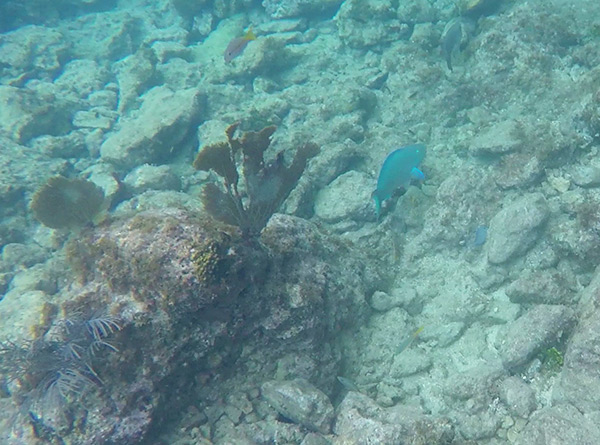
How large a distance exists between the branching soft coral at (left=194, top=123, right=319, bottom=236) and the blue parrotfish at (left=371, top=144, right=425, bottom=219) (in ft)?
2.80

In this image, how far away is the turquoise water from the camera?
125 inches

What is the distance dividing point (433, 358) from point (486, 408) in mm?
723

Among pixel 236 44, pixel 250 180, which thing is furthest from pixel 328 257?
pixel 236 44

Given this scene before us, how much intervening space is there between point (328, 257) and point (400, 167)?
3.94 ft

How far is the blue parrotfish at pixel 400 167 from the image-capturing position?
426 cm

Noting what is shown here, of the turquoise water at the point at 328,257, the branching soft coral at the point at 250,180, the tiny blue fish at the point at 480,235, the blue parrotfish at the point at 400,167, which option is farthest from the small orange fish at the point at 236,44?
the tiny blue fish at the point at 480,235

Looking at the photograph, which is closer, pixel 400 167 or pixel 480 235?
pixel 400 167

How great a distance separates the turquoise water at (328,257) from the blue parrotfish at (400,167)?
2.44ft

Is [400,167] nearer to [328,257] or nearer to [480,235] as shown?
[328,257]

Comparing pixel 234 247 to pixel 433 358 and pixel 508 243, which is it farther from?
pixel 508 243

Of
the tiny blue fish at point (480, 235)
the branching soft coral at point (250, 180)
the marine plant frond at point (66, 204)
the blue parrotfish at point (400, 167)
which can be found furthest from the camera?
the tiny blue fish at point (480, 235)

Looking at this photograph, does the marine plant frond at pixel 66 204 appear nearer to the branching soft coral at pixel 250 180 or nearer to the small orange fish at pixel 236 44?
the branching soft coral at pixel 250 180

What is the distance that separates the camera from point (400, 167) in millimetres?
4312

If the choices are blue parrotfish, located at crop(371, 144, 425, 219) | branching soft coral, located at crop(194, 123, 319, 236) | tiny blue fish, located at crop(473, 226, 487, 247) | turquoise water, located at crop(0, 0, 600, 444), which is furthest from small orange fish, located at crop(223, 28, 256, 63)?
tiny blue fish, located at crop(473, 226, 487, 247)
